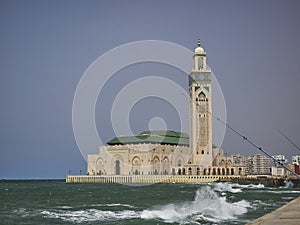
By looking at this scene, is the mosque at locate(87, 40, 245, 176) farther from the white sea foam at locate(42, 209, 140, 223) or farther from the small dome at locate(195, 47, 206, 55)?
the white sea foam at locate(42, 209, 140, 223)

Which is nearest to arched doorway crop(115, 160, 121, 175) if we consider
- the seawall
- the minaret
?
the minaret

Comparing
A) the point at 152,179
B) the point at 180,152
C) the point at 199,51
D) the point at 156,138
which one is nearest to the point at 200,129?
the point at 180,152

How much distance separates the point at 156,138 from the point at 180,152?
6.73m

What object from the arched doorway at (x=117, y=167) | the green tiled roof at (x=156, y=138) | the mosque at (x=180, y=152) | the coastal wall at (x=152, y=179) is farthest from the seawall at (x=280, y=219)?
the arched doorway at (x=117, y=167)

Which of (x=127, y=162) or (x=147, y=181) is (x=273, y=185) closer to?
(x=147, y=181)

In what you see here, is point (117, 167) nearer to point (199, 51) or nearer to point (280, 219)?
point (199, 51)

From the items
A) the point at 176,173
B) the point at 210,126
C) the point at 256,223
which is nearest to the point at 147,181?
the point at 176,173

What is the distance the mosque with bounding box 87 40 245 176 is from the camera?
109m

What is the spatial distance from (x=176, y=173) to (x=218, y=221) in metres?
87.9

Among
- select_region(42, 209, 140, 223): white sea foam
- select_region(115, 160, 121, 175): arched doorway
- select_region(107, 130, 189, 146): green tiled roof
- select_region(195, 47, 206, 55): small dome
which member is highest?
select_region(195, 47, 206, 55): small dome

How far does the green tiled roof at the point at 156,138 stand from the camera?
388 ft

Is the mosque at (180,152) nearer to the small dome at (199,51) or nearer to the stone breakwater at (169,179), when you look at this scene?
the small dome at (199,51)

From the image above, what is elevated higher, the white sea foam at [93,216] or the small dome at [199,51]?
the small dome at [199,51]

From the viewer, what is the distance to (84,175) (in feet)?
410
